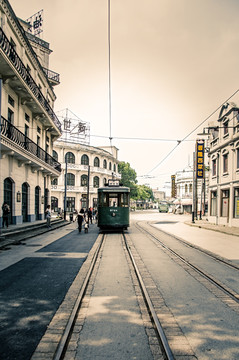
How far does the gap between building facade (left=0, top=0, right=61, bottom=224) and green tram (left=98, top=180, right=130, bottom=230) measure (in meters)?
5.88

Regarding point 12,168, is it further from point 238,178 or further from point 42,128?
point 238,178

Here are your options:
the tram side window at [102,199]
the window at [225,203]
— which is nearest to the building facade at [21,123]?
the tram side window at [102,199]

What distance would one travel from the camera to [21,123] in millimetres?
19781

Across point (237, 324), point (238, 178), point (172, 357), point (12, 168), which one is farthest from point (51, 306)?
point (238, 178)

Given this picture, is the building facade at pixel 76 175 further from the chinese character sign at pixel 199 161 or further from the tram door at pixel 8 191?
the tram door at pixel 8 191

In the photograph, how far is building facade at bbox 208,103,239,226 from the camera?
22.2 meters

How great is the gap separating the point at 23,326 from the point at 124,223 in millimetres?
13540

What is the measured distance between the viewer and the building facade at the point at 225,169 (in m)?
22.2

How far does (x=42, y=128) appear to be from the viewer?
2598 cm

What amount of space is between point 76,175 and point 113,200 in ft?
125

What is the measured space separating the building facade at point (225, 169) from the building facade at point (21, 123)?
14.4 metres

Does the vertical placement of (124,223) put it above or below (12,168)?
below

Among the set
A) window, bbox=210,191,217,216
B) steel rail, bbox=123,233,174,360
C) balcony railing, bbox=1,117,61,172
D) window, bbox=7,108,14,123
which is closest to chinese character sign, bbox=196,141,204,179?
window, bbox=210,191,217,216

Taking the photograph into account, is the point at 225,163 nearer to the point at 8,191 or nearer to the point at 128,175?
the point at 8,191
